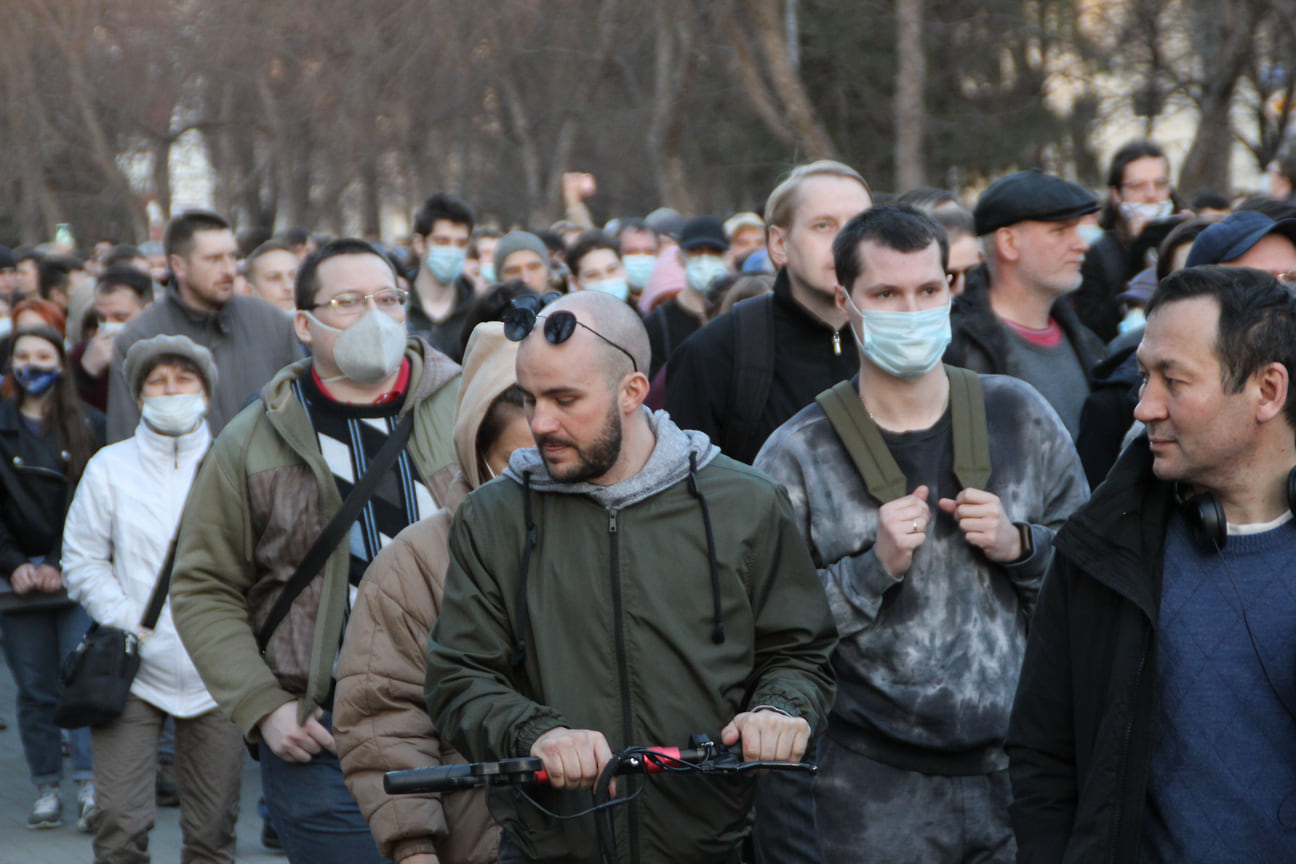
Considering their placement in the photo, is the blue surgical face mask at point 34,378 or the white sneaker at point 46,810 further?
the blue surgical face mask at point 34,378

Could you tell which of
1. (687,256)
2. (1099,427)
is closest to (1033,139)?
(687,256)

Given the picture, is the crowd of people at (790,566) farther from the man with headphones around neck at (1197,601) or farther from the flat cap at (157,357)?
the flat cap at (157,357)

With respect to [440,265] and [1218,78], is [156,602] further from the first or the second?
[1218,78]

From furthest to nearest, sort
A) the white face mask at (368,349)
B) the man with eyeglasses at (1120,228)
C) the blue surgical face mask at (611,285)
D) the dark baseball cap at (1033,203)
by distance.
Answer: the blue surgical face mask at (611,285), the man with eyeglasses at (1120,228), the dark baseball cap at (1033,203), the white face mask at (368,349)

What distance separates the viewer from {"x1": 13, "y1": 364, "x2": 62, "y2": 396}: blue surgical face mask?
342 inches

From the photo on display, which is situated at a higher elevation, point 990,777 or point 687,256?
point 687,256

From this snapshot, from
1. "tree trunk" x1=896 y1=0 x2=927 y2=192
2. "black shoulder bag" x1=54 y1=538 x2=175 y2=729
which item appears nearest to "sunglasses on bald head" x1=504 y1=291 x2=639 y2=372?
"black shoulder bag" x1=54 y1=538 x2=175 y2=729

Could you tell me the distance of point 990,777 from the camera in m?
4.03

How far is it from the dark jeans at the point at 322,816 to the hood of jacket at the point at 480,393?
3.13 ft

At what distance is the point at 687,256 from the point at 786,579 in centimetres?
832

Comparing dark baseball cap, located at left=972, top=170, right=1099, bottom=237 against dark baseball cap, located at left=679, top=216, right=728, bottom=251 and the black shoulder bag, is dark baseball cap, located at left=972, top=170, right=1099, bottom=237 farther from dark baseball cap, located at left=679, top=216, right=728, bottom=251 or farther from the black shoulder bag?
dark baseball cap, located at left=679, top=216, right=728, bottom=251

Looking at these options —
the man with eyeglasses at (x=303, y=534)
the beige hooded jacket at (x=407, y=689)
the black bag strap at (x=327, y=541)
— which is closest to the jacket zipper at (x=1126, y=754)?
the beige hooded jacket at (x=407, y=689)

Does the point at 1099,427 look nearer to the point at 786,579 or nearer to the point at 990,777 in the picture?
the point at 990,777

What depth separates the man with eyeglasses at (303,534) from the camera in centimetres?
445
